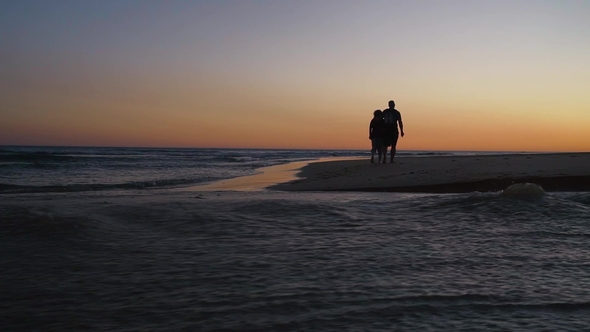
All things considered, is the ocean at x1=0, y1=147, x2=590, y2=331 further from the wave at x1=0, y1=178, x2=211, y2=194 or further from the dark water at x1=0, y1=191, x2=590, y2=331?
the wave at x1=0, y1=178, x2=211, y2=194

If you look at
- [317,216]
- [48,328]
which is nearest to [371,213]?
[317,216]

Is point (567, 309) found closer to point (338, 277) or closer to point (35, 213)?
point (338, 277)

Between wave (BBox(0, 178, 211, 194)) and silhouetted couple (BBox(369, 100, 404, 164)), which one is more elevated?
silhouetted couple (BBox(369, 100, 404, 164))

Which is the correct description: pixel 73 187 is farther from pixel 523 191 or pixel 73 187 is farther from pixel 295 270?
pixel 295 270

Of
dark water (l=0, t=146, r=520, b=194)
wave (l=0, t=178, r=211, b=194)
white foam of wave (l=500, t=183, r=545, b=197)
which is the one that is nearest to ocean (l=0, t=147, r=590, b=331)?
white foam of wave (l=500, t=183, r=545, b=197)

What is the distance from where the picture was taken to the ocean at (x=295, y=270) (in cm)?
187

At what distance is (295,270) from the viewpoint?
2559 mm

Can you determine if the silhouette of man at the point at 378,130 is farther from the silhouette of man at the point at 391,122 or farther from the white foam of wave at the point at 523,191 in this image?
the white foam of wave at the point at 523,191

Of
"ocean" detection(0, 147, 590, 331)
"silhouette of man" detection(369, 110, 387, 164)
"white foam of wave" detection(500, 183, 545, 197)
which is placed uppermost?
"silhouette of man" detection(369, 110, 387, 164)

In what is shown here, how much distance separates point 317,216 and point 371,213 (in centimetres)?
56

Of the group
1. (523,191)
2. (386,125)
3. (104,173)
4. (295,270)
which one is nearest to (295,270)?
(295,270)

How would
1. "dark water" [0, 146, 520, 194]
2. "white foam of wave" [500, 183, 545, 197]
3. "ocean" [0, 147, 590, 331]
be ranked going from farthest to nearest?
"dark water" [0, 146, 520, 194] → "white foam of wave" [500, 183, 545, 197] → "ocean" [0, 147, 590, 331]

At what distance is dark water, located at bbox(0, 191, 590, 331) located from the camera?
1869 mm

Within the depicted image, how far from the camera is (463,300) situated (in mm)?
2062
